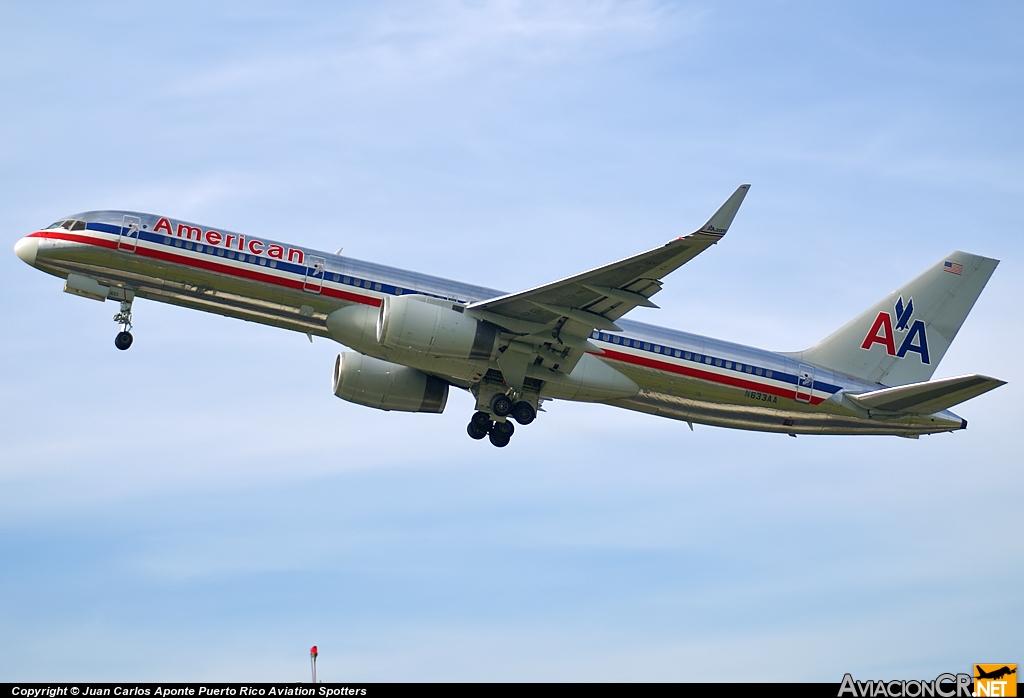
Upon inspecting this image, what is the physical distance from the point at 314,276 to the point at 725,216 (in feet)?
42.2

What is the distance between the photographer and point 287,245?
117ft

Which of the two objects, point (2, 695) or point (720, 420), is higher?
point (720, 420)

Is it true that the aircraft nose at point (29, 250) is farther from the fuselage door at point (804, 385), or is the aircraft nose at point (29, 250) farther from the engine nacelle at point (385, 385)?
the fuselage door at point (804, 385)

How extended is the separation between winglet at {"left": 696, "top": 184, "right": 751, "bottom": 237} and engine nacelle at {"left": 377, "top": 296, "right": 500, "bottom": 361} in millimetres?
8055

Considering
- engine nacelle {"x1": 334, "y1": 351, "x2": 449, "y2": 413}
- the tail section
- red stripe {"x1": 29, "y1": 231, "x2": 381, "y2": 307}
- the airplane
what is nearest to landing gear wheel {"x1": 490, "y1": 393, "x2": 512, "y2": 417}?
the airplane

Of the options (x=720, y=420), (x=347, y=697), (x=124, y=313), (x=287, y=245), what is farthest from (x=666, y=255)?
(x=124, y=313)

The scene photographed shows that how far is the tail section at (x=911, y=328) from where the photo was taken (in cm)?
4091

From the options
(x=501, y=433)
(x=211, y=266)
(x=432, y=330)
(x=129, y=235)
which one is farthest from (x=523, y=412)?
(x=129, y=235)

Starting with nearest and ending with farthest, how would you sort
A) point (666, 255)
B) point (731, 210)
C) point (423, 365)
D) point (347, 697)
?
1. point (347, 697)
2. point (731, 210)
3. point (666, 255)
4. point (423, 365)

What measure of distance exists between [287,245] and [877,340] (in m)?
20.8

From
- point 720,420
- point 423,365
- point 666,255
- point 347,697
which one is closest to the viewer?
point 347,697

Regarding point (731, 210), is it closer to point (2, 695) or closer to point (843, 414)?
point (843, 414)

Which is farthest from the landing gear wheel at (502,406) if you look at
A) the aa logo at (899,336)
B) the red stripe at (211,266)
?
the aa logo at (899,336)

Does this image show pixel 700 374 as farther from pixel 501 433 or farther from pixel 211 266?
pixel 211 266
